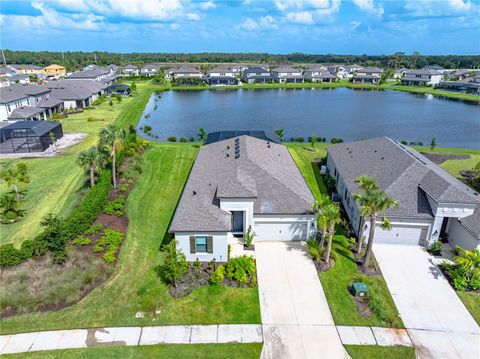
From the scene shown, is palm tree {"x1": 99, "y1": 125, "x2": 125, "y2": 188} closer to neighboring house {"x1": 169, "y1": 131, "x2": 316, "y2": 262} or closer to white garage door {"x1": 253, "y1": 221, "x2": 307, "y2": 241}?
neighboring house {"x1": 169, "y1": 131, "x2": 316, "y2": 262}

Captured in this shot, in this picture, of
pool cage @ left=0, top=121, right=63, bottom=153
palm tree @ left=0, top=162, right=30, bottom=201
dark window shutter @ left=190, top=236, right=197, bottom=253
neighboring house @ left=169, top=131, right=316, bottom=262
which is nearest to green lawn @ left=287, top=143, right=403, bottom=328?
neighboring house @ left=169, top=131, right=316, bottom=262

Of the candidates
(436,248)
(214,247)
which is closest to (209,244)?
(214,247)

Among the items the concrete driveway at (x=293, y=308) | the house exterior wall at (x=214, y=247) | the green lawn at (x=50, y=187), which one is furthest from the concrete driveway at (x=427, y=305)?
the green lawn at (x=50, y=187)

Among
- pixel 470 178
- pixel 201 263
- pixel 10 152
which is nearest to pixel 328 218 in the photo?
pixel 201 263

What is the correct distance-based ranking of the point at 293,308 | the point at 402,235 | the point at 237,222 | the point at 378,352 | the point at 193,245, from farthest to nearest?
the point at 237,222, the point at 402,235, the point at 193,245, the point at 293,308, the point at 378,352

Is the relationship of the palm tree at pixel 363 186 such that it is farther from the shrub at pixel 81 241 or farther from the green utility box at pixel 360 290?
the shrub at pixel 81 241

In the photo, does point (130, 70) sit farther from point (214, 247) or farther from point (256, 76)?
point (214, 247)

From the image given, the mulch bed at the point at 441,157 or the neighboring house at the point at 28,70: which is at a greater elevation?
the neighboring house at the point at 28,70
